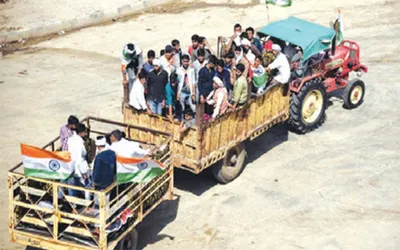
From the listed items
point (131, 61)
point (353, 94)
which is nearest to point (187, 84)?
point (131, 61)

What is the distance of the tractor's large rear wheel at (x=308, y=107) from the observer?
15.5 m

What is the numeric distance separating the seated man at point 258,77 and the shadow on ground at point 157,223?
8.51ft

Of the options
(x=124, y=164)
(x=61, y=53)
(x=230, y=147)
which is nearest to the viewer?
(x=124, y=164)

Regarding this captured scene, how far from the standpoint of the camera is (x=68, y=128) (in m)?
11.7

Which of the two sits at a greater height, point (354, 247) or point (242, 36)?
point (242, 36)

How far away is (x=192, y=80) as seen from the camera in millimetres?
13336

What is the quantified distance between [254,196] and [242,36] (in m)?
3.53

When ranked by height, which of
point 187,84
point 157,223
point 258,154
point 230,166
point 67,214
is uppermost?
point 187,84

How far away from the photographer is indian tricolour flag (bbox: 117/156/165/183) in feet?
34.3

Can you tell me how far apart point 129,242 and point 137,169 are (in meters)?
1.50

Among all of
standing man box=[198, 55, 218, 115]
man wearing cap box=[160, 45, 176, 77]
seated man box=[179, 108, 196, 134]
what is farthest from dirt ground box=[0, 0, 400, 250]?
man wearing cap box=[160, 45, 176, 77]

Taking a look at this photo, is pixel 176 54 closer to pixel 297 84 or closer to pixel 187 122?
pixel 187 122

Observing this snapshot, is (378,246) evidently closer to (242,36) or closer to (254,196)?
(254,196)

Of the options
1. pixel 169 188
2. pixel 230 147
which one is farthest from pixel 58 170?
pixel 230 147
